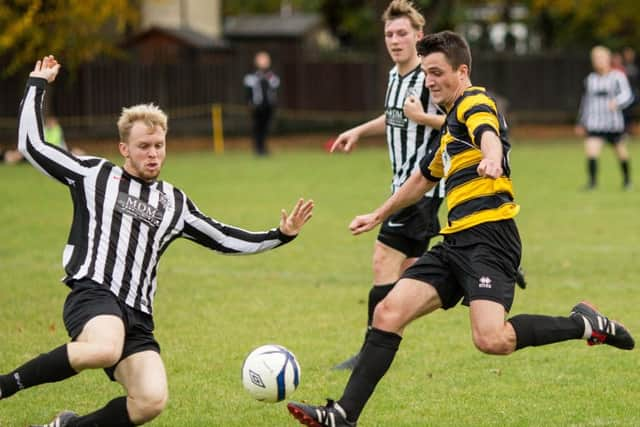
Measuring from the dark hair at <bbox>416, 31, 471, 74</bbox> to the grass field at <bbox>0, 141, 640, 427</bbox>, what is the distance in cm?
190

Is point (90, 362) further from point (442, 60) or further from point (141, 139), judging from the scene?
point (442, 60)

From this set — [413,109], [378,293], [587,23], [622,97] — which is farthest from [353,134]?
[587,23]

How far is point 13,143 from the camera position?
28.6 m

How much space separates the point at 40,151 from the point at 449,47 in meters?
2.13

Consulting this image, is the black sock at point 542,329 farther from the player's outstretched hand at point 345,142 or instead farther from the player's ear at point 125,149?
the player's ear at point 125,149

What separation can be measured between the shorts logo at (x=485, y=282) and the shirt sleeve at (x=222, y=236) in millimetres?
1050

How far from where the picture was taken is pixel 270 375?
5.52 meters

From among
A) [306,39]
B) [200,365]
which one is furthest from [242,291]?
[306,39]

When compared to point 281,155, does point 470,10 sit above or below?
above

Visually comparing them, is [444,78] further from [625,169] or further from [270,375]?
[625,169]

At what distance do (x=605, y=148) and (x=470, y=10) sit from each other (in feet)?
58.7

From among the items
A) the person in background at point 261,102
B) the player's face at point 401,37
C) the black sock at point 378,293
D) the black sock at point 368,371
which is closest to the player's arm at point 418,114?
the player's face at point 401,37

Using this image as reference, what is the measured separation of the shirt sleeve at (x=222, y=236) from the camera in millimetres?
5816

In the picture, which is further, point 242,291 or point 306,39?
point 306,39
